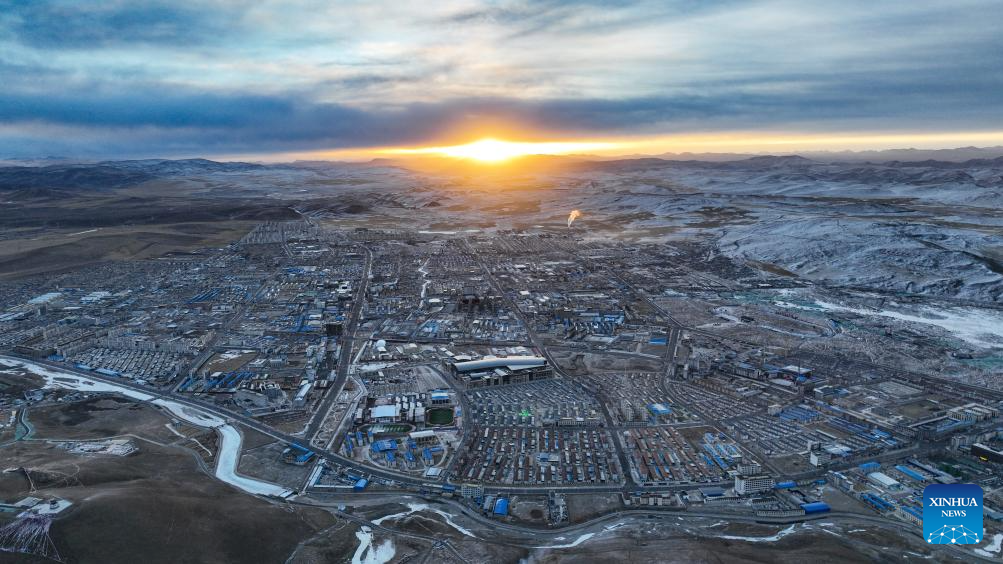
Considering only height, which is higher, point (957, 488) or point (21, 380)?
point (957, 488)

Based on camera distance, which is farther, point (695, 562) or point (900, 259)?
point (900, 259)

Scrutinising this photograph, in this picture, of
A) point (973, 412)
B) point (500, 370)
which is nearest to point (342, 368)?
point (500, 370)

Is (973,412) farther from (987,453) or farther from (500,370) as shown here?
(500,370)

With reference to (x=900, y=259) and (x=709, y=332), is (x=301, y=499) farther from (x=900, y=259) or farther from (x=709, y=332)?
(x=900, y=259)

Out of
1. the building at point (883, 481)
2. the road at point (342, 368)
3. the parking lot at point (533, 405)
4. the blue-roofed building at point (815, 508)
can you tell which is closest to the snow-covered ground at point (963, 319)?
the building at point (883, 481)

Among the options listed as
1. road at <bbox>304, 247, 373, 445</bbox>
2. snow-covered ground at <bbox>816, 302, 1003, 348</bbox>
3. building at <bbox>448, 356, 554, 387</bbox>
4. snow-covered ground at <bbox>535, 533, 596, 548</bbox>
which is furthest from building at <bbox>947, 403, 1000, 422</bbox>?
road at <bbox>304, 247, 373, 445</bbox>

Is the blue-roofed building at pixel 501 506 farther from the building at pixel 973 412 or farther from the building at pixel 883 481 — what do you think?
the building at pixel 973 412

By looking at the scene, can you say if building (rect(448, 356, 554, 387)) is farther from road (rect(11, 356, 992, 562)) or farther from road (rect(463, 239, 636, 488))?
road (rect(11, 356, 992, 562))

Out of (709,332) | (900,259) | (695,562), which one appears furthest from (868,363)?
(900,259)
